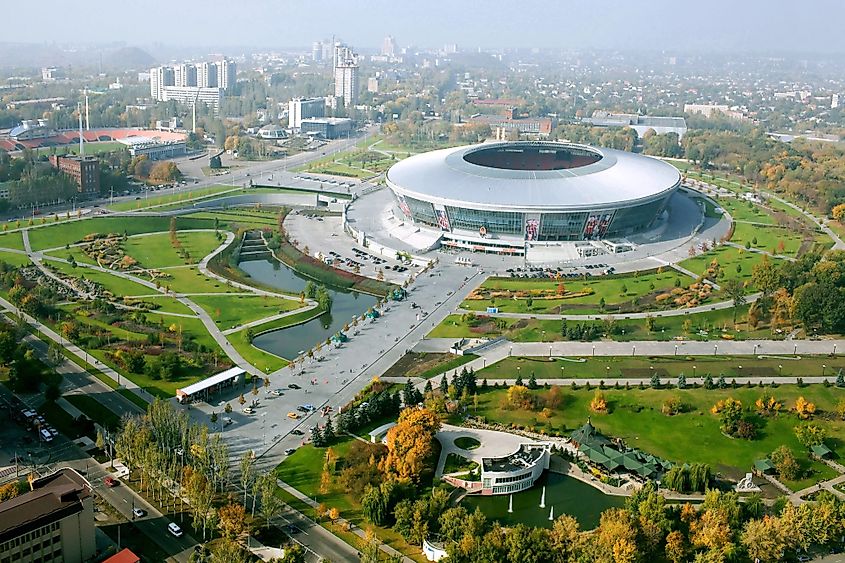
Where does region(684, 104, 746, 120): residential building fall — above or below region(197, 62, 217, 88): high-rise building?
below

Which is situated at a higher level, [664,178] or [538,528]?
[664,178]

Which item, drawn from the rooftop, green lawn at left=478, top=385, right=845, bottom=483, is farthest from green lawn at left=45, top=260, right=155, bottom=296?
green lawn at left=478, top=385, right=845, bottom=483

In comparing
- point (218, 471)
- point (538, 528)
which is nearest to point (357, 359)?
point (218, 471)

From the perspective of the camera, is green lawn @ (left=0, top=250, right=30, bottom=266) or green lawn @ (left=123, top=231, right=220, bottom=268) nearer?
green lawn @ (left=0, top=250, right=30, bottom=266)

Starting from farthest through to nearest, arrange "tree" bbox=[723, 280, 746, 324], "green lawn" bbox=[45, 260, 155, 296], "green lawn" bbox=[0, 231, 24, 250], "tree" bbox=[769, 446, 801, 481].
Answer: "green lawn" bbox=[0, 231, 24, 250] → "green lawn" bbox=[45, 260, 155, 296] → "tree" bbox=[723, 280, 746, 324] → "tree" bbox=[769, 446, 801, 481]

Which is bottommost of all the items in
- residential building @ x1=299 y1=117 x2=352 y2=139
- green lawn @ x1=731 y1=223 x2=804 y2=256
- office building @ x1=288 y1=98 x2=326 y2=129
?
green lawn @ x1=731 y1=223 x2=804 y2=256

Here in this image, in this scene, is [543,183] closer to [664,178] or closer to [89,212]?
[664,178]

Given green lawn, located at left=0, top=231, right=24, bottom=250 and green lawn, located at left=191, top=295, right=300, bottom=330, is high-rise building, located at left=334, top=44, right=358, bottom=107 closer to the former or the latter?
green lawn, located at left=0, top=231, right=24, bottom=250
